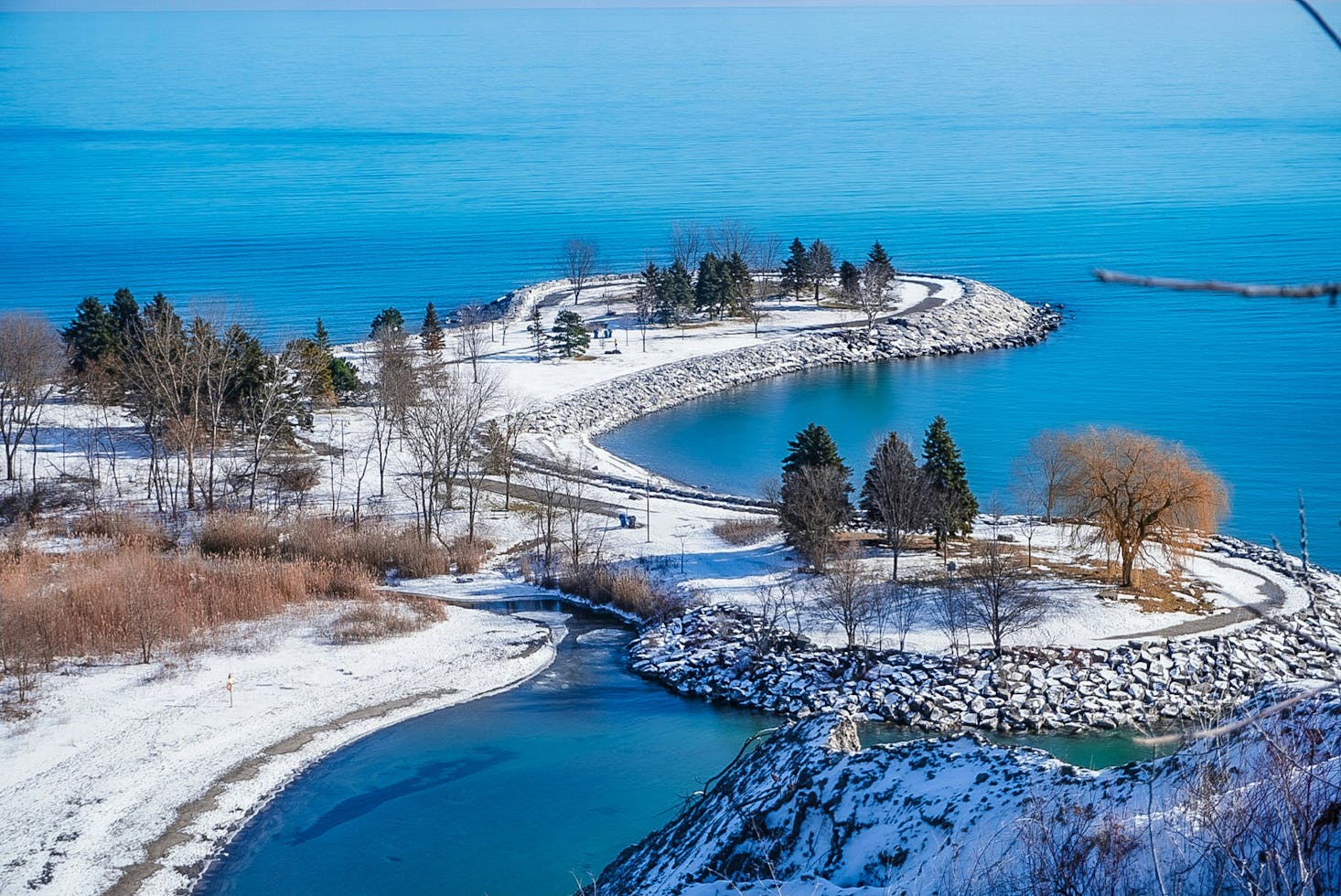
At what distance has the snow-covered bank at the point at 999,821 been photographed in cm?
722

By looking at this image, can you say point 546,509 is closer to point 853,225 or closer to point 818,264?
point 818,264

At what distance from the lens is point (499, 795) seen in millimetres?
22375

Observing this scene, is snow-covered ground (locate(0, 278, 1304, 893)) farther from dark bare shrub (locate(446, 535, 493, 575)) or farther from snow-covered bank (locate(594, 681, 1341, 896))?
snow-covered bank (locate(594, 681, 1341, 896))

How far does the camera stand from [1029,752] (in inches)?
426

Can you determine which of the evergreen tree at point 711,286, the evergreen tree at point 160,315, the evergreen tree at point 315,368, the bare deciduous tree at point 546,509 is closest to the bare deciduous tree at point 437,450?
A: the bare deciduous tree at point 546,509

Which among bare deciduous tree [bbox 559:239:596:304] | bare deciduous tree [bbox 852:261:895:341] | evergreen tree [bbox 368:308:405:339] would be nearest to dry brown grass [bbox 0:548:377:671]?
evergreen tree [bbox 368:308:405:339]

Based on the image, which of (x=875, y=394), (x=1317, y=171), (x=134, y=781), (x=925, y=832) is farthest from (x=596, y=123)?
(x=925, y=832)

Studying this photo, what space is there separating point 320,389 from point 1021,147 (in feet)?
369

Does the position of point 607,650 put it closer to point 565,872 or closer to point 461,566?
point 461,566

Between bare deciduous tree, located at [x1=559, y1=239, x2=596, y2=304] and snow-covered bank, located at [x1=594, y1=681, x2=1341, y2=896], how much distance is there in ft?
198

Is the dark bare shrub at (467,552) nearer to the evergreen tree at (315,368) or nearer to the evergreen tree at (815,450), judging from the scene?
the evergreen tree at (815,450)

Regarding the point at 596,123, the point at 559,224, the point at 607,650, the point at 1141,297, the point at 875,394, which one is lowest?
the point at 607,650

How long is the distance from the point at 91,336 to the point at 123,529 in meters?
15.2

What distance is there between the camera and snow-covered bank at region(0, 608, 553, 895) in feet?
65.8
